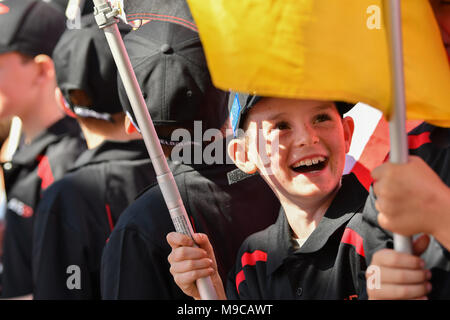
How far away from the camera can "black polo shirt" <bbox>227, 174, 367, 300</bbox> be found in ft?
4.99

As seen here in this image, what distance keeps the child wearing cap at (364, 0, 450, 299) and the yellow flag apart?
0.13m

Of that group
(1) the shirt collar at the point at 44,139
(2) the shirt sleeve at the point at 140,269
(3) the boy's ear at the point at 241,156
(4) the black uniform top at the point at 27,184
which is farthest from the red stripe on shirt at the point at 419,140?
(1) the shirt collar at the point at 44,139

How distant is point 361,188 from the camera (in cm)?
163

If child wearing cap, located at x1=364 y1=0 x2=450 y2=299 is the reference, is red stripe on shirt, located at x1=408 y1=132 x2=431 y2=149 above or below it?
above

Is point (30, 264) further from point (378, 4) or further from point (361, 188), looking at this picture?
point (378, 4)

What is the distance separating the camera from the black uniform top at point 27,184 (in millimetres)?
2758

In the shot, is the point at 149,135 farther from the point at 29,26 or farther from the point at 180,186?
the point at 29,26

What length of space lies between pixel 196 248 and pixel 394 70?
63 centimetres

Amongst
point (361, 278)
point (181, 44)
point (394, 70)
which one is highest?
point (181, 44)

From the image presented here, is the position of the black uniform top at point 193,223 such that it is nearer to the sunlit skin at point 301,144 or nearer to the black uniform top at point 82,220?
the sunlit skin at point 301,144

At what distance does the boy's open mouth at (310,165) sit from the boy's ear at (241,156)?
15 centimetres

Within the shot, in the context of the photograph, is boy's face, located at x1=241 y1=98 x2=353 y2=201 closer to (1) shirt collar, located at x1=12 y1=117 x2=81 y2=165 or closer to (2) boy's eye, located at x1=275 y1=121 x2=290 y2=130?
(2) boy's eye, located at x1=275 y1=121 x2=290 y2=130

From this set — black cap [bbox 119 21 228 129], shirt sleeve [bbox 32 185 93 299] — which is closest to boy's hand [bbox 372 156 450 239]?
black cap [bbox 119 21 228 129]
